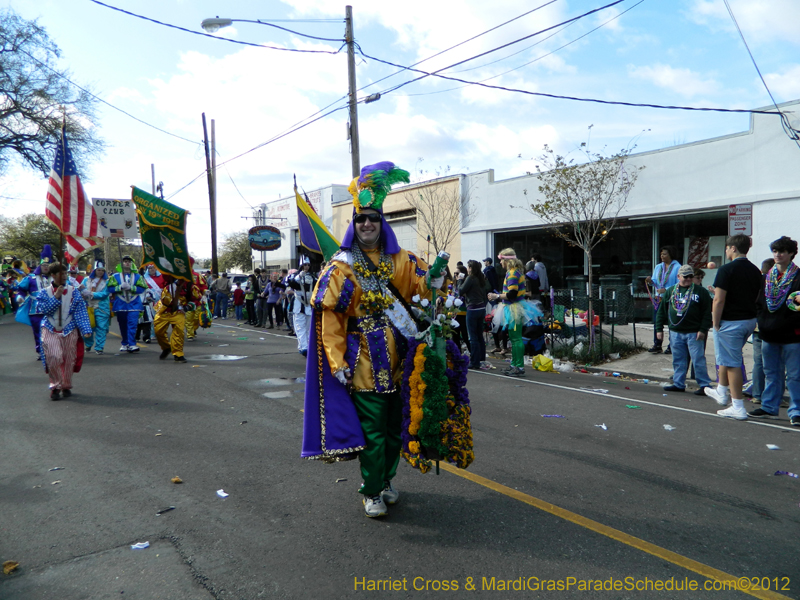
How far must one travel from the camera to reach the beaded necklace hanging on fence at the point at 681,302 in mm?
7773

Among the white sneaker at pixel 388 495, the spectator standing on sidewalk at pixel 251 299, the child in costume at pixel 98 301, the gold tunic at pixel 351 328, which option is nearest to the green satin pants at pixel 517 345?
the white sneaker at pixel 388 495

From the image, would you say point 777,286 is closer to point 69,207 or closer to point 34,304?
point 34,304

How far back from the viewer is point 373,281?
376 cm

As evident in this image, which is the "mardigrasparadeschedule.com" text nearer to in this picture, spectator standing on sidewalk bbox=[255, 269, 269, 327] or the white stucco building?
the white stucco building

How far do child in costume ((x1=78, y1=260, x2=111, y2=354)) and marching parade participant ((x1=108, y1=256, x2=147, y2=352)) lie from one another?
184 millimetres

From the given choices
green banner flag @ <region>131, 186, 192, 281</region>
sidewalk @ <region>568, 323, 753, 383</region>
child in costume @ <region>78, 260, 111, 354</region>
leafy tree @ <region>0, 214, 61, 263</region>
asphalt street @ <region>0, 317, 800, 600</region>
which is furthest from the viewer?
leafy tree @ <region>0, 214, 61, 263</region>

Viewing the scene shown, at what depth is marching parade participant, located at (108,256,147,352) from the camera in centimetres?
1212

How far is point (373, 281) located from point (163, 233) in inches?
308

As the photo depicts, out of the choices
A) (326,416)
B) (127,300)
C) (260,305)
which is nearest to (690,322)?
(326,416)

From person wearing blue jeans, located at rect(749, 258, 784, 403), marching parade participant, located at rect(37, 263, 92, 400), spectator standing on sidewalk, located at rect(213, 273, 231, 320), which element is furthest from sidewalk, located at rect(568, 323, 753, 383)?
spectator standing on sidewalk, located at rect(213, 273, 231, 320)

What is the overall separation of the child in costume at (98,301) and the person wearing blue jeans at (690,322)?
10746 millimetres

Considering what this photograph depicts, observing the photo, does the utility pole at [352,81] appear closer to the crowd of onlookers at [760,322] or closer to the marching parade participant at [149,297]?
the marching parade participant at [149,297]

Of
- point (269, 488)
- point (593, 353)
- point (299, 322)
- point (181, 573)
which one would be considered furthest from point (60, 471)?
point (593, 353)

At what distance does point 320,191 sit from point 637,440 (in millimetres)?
27985
